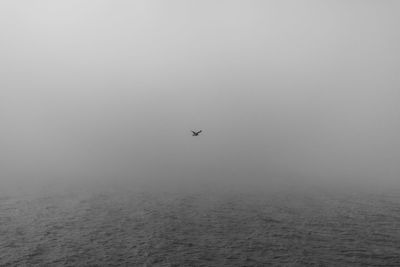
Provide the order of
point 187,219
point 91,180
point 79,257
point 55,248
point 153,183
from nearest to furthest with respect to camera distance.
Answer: point 79,257 < point 55,248 < point 187,219 < point 153,183 < point 91,180

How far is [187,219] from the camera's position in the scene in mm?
75812

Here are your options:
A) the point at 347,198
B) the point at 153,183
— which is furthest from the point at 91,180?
the point at 347,198

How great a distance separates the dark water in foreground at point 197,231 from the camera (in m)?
51.2

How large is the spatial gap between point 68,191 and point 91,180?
109 ft

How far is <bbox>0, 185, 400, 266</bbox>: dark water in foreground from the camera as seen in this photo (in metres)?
51.2

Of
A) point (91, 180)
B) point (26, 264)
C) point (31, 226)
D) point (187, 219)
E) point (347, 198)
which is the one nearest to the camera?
point (26, 264)

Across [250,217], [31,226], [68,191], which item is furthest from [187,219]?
[68,191]

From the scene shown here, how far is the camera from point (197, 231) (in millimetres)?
65812

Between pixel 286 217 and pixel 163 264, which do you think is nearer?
pixel 163 264

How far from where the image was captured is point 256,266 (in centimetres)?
4825

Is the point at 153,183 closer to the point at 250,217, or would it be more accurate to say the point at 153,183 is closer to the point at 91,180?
the point at 91,180

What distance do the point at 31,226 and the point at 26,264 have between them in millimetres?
22997

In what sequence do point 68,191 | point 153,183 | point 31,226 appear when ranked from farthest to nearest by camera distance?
point 153,183
point 68,191
point 31,226

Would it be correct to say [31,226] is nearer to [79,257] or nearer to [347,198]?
[79,257]
